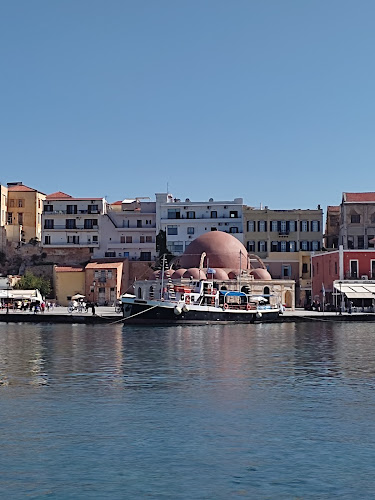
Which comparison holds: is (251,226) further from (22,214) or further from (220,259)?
(22,214)

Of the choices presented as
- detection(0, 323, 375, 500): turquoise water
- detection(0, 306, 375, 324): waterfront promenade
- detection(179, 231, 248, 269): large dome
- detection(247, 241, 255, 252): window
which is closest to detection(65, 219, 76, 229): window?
detection(179, 231, 248, 269): large dome

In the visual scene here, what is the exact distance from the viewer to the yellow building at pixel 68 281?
3413 inches

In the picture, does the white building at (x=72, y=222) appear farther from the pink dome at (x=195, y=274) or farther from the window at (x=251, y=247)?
the pink dome at (x=195, y=274)

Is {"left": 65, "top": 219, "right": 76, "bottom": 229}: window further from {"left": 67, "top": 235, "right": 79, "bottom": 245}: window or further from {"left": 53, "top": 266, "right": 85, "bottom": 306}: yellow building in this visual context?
{"left": 53, "top": 266, "right": 85, "bottom": 306}: yellow building

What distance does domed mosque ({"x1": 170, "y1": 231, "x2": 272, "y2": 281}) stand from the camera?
74.8 metres

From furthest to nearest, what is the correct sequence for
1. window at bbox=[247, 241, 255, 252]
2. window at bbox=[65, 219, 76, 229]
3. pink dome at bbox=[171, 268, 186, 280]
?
window at bbox=[65, 219, 76, 229] → window at bbox=[247, 241, 255, 252] → pink dome at bbox=[171, 268, 186, 280]

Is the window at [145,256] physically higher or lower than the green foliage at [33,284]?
higher

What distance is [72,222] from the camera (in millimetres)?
92938

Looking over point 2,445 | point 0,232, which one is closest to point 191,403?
point 2,445

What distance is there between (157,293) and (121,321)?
11.9 metres

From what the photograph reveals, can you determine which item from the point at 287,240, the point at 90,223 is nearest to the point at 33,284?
the point at 90,223

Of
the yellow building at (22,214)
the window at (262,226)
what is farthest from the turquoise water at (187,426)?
the yellow building at (22,214)

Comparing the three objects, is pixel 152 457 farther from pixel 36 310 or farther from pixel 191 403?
pixel 36 310

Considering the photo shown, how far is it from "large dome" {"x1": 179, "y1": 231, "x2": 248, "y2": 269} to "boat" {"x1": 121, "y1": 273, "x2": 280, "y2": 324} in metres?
7.48
